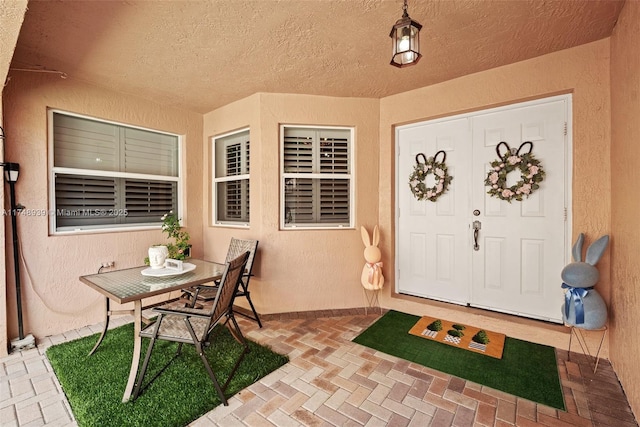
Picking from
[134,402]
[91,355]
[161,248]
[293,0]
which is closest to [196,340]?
[134,402]

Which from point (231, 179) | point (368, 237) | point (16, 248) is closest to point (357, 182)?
point (368, 237)

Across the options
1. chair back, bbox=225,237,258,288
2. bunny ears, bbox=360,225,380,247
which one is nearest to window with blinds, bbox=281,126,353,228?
bunny ears, bbox=360,225,380,247

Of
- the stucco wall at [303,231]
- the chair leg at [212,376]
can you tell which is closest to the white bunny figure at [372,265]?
the stucco wall at [303,231]

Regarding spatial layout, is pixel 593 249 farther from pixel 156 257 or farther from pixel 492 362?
pixel 156 257

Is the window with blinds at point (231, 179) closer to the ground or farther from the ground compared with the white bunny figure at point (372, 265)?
farther from the ground

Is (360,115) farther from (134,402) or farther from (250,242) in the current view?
(134,402)

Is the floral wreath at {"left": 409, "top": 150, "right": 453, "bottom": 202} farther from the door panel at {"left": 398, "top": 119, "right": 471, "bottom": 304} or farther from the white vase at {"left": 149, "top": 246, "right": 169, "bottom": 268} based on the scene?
the white vase at {"left": 149, "top": 246, "right": 169, "bottom": 268}

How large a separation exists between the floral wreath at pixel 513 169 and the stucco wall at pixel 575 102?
29 centimetres

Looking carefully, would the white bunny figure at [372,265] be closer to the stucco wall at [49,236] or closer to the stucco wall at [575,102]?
the stucco wall at [575,102]

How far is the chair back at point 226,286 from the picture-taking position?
75.4 inches

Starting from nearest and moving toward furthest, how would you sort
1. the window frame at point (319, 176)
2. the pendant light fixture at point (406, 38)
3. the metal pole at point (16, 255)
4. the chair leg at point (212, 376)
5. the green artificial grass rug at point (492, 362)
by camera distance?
the pendant light fixture at point (406, 38) < the chair leg at point (212, 376) < the green artificial grass rug at point (492, 362) < the metal pole at point (16, 255) < the window frame at point (319, 176)

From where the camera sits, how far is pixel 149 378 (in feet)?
7.05

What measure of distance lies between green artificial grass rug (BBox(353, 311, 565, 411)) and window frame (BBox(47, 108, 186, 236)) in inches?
117

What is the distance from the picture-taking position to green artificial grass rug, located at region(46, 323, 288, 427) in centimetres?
179
